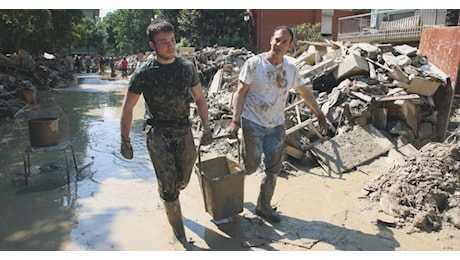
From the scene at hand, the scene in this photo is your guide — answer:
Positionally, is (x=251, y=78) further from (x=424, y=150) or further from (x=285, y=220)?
(x=424, y=150)

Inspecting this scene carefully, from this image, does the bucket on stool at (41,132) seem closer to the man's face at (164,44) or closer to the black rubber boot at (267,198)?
the man's face at (164,44)

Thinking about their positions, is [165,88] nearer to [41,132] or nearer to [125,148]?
[125,148]

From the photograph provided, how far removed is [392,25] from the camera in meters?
17.1

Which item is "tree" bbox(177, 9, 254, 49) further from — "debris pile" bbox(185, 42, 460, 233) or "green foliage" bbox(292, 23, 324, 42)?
"debris pile" bbox(185, 42, 460, 233)

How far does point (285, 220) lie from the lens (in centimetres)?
388

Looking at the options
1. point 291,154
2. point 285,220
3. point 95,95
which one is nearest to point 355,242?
point 285,220

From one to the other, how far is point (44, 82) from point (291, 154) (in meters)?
15.2

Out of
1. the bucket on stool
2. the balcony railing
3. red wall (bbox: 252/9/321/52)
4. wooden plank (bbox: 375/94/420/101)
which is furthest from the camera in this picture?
red wall (bbox: 252/9/321/52)

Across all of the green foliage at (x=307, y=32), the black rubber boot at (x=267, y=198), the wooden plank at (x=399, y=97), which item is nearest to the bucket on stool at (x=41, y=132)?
the black rubber boot at (x=267, y=198)

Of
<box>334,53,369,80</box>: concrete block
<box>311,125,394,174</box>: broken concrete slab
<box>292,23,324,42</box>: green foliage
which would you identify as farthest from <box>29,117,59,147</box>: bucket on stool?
<box>292,23,324,42</box>: green foliage

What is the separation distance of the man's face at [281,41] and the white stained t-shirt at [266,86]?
0.15 m

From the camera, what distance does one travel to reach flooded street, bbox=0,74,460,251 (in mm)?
3396

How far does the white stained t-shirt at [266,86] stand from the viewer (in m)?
3.50

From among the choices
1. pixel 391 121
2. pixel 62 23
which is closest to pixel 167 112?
pixel 391 121
